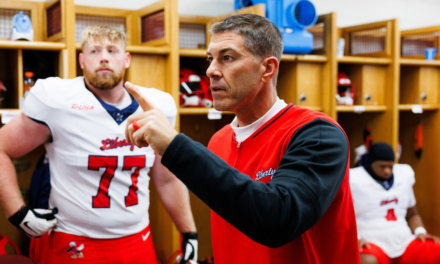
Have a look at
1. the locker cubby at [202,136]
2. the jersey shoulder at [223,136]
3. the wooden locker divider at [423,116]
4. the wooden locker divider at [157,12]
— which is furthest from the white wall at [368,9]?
the jersey shoulder at [223,136]

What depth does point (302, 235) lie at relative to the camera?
962mm

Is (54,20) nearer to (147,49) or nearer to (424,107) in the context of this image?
(147,49)

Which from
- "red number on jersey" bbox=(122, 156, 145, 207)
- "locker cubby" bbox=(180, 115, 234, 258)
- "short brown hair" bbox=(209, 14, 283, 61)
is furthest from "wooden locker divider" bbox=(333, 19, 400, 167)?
"short brown hair" bbox=(209, 14, 283, 61)

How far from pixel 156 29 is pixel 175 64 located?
1.14ft

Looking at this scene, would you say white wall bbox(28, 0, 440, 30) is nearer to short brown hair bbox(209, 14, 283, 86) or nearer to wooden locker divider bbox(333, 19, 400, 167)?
wooden locker divider bbox(333, 19, 400, 167)

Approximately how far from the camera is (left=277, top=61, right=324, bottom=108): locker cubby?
10.0ft

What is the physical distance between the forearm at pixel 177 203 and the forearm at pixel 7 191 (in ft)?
2.27

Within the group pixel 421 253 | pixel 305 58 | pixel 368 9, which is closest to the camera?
pixel 305 58

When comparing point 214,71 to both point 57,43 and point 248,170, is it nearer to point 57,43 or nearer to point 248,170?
point 248,170

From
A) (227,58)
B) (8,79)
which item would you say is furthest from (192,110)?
(227,58)

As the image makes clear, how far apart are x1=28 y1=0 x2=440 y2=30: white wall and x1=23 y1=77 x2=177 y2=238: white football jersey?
180 centimetres

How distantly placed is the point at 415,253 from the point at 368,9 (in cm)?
250

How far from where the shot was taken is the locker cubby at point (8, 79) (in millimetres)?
2420

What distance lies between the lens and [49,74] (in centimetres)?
248
